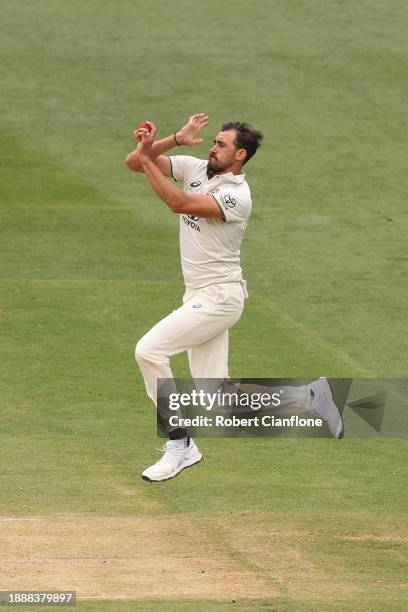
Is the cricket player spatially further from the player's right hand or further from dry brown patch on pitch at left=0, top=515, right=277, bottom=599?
dry brown patch on pitch at left=0, top=515, right=277, bottom=599

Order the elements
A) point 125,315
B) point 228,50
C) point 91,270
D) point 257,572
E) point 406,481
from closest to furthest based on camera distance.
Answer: point 257,572, point 406,481, point 125,315, point 91,270, point 228,50

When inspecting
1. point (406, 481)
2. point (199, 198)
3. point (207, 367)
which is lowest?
point (406, 481)

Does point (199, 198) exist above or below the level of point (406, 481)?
above

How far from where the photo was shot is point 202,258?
12438 mm

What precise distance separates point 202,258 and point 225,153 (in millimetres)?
898

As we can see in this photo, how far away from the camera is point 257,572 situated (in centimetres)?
1192

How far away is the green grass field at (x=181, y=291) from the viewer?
12.3m

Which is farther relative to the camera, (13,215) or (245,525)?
(13,215)

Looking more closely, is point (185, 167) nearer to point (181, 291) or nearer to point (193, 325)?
point (193, 325)

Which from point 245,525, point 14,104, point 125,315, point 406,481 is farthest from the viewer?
point 14,104

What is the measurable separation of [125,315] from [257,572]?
769 centimetres

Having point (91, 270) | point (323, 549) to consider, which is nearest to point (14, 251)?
point (91, 270)

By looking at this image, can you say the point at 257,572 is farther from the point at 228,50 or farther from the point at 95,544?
the point at 228,50
